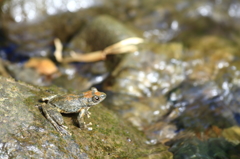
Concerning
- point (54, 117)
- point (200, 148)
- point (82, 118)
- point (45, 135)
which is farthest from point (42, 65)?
point (200, 148)

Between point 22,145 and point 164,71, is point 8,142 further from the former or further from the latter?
point 164,71

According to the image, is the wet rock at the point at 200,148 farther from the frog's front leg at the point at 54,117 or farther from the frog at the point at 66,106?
the frog's front leg at the point at 54,117

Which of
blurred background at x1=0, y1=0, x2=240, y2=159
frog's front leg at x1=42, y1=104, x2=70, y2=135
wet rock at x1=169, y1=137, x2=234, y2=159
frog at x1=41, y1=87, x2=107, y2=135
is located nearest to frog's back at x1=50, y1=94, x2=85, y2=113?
frog at x1=41, y1=87, x2=107, y2=135

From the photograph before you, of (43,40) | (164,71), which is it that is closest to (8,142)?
(164,71)

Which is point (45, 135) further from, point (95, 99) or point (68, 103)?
point (95, 99)

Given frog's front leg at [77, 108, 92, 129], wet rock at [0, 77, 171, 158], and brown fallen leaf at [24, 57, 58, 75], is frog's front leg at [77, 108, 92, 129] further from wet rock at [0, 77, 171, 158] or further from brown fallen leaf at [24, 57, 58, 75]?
brown fallen leaf at [24, 57, 58, 75]

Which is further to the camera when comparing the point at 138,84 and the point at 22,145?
the point at 138,84
